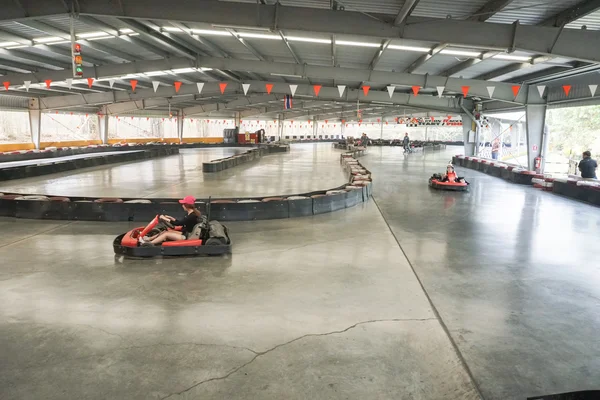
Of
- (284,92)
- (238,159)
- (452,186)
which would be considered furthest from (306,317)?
(284,92)

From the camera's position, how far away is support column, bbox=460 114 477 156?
20920 mm

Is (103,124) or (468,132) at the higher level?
(103,124)

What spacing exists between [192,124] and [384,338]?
121 feet

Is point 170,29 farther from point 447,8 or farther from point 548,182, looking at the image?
point 548,182

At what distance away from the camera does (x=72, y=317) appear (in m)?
3.56

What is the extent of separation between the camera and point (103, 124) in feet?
88.3

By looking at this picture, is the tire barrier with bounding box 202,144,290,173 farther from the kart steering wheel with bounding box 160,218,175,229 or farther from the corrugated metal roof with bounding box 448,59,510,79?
the kart steering wheel with bounding box 160,218,175,229

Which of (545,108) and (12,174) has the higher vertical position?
(545,108)

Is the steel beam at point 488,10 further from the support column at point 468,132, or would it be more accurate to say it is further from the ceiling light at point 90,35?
the support column at point 468,132

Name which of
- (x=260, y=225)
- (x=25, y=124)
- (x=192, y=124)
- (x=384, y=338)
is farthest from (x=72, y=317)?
(x=192, y=124)

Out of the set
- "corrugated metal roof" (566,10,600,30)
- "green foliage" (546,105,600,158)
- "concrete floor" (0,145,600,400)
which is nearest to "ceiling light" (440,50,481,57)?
"corrugated metal roof" (566,10,600,30)

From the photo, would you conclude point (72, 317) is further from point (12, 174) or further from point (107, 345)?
point (12, 174)

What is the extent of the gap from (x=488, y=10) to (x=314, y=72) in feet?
22.5

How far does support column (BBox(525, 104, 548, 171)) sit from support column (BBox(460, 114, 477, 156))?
277 inches
